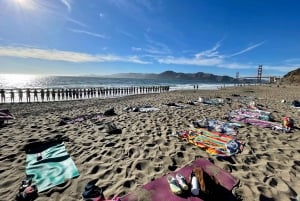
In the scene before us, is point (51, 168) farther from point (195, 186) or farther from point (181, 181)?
point (195, 186)

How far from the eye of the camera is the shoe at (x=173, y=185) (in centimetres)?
262

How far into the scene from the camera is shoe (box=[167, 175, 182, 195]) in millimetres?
2624

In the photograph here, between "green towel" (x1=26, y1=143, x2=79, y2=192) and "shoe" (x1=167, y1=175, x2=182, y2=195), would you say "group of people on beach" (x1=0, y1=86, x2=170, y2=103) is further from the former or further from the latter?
"shoe" (x1=167, y1=175, x2=182, y2=195)

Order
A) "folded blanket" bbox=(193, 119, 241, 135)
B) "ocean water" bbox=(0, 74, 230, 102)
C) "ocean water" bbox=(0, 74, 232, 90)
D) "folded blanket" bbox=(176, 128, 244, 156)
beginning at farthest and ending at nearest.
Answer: "ocean water" bbox=(0, 74, 232, 90) < "ocean water" bbox=(0, 74, 230, 102) < "folded blanket" bbox=(193, 119, 241, 135) < "folded blanket" bbox=(176, 128, 244, 156)

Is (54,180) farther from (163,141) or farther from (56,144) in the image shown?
(163,141)

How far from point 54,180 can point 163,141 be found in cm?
291

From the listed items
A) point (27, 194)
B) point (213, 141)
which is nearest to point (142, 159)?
point (27, 194)

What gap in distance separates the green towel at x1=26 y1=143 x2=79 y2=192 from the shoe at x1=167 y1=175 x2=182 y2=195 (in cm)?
199

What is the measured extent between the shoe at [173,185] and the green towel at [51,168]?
199 cm

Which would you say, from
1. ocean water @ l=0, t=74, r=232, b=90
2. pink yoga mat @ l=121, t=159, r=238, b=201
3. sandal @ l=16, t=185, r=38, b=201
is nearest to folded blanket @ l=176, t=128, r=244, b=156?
pink yoga mat @ l=121, t=159, r=238, b=201

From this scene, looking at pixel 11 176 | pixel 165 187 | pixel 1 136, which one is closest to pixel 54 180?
pixel 11 176

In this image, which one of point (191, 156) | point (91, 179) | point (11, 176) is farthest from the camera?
point (191, 156)

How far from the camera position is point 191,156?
4047mm

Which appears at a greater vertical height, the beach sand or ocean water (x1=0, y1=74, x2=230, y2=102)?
ocean water (x1=0, y1=74, x2=230, y2=102)
